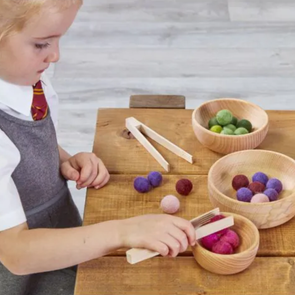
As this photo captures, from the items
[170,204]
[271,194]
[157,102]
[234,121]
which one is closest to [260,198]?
[271,194]

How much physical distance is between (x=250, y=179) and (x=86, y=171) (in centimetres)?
28

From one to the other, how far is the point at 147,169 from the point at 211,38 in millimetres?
1884

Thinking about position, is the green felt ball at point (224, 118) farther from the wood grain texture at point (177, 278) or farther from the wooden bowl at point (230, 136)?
the wood grain texture at point (177, 278)

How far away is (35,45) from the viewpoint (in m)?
0.91

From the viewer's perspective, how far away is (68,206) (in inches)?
49.1

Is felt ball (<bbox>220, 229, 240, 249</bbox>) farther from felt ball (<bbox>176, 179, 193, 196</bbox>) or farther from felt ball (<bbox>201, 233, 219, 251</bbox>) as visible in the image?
felt ball (<bbox>176, 179, 193, 196</bbox>)

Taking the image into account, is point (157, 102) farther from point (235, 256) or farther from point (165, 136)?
point (235, 256)

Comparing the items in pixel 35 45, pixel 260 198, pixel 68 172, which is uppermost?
pixel 35 45

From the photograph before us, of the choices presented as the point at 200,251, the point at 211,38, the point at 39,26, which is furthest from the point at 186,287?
the point at 211,38

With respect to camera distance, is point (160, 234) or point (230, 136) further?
point (230, 136)

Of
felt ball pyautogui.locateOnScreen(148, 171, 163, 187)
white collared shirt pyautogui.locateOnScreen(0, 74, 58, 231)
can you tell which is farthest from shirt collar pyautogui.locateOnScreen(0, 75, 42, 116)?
felt ball pyautogui.locateOnScreen(148, 171, 163, 187)

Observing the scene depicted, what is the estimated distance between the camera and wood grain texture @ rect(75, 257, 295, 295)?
82 centimetres

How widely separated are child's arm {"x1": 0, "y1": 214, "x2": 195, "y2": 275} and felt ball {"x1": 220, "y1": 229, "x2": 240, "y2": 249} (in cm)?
5

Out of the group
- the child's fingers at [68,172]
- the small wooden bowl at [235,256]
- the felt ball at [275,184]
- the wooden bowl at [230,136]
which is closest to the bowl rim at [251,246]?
the small wooden bowl at [235,256]
